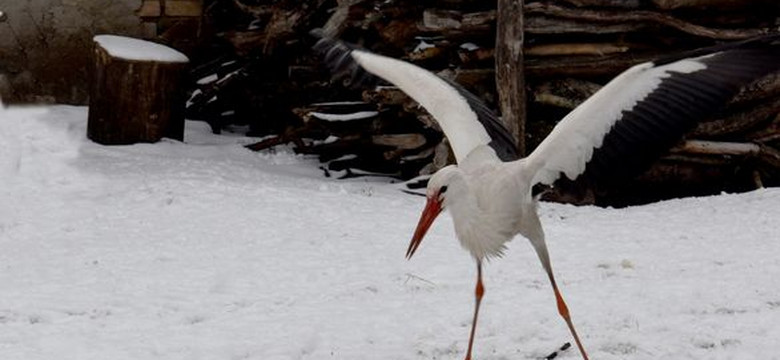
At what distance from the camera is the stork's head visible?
4.52 meters

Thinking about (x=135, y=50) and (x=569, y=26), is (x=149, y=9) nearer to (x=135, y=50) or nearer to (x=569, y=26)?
(x=135, y=50)

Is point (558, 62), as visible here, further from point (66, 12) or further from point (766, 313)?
point (66, 12)

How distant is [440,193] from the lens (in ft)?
15.0

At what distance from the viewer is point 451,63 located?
9344 mm

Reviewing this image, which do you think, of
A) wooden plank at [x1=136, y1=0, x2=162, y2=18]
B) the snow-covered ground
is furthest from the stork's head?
wooden plank at [x1=136, y1=0, x2=162, y2=18]

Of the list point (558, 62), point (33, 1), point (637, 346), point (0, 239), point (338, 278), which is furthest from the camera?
point (33, 1)

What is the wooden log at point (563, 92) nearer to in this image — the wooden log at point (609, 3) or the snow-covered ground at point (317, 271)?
the wooden log at point (609, 3)

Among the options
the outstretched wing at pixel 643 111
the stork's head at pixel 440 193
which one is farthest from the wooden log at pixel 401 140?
the stork's head at pixel 440 193

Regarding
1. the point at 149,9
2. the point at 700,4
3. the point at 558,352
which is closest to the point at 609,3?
the point at 700,4

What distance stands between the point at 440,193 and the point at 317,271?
2148 mm

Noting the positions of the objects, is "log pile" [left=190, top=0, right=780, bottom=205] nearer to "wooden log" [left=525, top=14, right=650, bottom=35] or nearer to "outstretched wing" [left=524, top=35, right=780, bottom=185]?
"wooden log" [left=525, top=14, right=650, bottom=35]

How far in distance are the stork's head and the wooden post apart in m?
4.24

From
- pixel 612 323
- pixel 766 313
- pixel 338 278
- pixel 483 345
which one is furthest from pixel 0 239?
pixel 766 313

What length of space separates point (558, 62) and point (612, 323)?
403 cm
